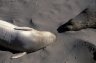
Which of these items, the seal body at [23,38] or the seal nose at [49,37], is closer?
the seal body at [23,38]

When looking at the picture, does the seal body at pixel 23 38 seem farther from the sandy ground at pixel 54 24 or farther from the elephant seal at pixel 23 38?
the sandy ground at pixel 54 24

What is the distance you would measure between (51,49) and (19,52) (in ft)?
2.22

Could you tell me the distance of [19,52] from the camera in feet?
17.5

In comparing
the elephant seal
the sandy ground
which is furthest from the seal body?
the sandy ground

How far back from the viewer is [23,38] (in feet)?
17.3

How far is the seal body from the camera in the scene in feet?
17.2

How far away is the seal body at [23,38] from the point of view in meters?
5.25

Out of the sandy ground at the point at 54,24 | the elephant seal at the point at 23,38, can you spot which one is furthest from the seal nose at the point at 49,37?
the sandy ground at the point at 54,24

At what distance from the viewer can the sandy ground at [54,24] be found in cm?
528

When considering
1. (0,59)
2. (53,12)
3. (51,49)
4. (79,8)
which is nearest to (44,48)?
(51,49)

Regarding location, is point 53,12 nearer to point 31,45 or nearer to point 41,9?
point 41,9

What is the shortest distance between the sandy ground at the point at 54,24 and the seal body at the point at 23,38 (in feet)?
0.52

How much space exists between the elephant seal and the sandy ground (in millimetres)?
153

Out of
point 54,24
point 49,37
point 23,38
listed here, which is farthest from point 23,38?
point 54,24
